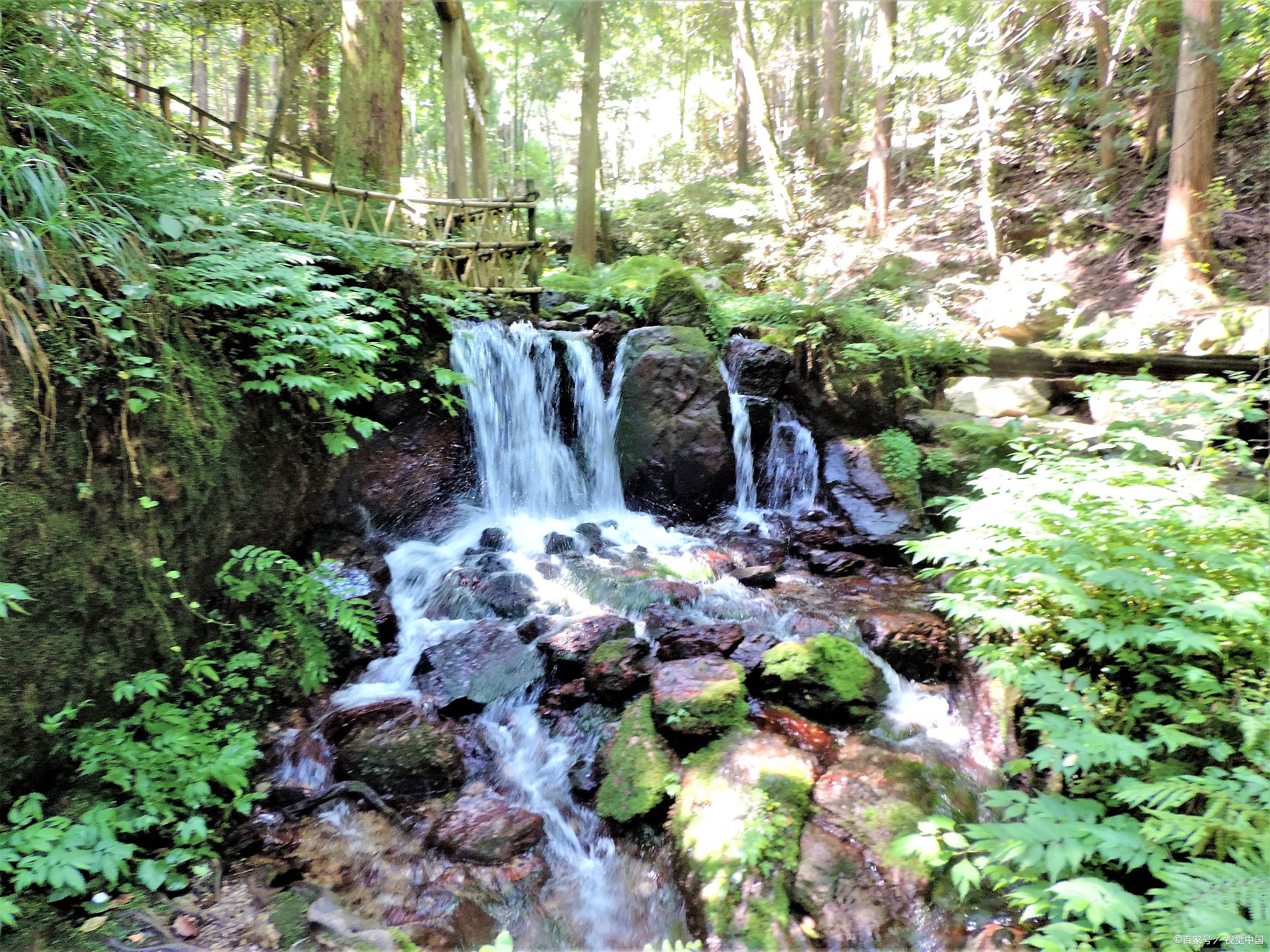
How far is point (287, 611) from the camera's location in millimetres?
4277

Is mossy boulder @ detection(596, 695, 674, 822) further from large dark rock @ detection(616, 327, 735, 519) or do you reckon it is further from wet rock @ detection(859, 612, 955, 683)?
large dark rock @ detection(616, 327, 735, 519)

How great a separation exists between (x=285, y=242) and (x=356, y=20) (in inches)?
210

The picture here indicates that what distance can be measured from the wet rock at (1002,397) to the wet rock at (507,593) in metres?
6.57

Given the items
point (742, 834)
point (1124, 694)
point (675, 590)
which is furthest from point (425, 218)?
point (1124, 694)

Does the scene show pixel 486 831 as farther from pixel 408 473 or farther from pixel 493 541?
pixel 408 473

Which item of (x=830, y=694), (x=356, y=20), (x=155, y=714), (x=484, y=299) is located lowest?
(x=830, y=694)

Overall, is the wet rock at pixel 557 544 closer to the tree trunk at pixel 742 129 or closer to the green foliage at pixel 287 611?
the green foliage at pixel 287 611

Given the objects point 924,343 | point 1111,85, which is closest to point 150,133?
point 924,343

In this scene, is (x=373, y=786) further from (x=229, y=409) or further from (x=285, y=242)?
(x=285, y=242)

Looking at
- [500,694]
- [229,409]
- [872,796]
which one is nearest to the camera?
[872,796]

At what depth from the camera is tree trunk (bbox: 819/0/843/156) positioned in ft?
55.9

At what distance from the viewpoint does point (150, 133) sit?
446cm

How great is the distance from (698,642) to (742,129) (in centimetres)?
2026

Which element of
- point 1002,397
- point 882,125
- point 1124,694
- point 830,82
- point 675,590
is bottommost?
point 675,590
